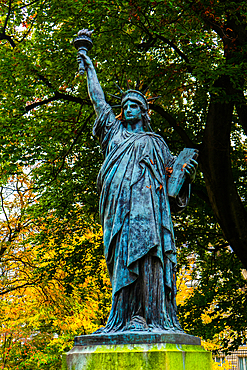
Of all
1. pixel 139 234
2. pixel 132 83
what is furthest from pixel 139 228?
pixel 132 83

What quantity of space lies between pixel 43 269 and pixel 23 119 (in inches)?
178

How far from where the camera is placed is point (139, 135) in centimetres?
477

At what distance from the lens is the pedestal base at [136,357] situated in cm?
328

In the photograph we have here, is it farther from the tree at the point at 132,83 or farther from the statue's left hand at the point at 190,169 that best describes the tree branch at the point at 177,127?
the statue's left hand at the point at 190,169

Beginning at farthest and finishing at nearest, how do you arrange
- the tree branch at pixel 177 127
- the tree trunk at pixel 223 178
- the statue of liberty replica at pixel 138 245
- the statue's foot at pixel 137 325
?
the tree branch at pixel 177 127 < the tree trunk at pixel 223 178 < the statue's foot at pixel 137 325 < the statue of liberty replica at pixel 138 245

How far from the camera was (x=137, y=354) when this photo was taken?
131 inches

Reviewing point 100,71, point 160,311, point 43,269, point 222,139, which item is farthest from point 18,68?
point 160,311

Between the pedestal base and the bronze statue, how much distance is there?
0.27 m

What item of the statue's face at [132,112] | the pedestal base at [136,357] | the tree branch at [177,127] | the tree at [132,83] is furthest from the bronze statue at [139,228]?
the tree branch at [177,127]

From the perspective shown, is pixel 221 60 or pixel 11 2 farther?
pixel 11 2

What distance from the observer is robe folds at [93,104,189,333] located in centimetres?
395

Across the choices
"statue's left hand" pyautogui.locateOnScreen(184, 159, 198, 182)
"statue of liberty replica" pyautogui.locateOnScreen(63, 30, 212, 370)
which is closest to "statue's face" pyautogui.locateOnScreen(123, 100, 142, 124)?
"statue of liberty replica" pyautogui.locateOnScreen(63, 30, 212, 370)

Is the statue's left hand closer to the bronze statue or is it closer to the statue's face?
the bronze statue

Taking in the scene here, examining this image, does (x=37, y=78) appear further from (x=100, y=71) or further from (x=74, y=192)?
(x=74, y=192)
